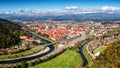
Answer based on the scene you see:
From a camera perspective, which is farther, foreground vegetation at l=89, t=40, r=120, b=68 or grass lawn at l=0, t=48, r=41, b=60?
grass lawn at l=0, t=48, r=41, b=60

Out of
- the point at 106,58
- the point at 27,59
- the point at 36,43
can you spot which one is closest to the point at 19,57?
the point at 27,59

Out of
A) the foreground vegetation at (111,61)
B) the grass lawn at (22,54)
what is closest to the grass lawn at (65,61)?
the grass lawn at (22,54)

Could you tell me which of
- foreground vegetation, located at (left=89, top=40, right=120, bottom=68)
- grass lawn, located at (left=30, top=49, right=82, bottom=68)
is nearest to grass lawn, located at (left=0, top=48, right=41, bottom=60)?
grass lawn, located at (left=30, top=49, right=82, bottom=68)

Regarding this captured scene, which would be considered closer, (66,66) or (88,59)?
(66,66)

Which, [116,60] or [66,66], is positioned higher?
[116,60]

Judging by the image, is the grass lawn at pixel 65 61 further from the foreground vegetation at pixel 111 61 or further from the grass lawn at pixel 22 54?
the foreground vegetation at pixel 111 61

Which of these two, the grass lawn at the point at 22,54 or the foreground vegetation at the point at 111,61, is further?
the grass lawn at the point at 22,54

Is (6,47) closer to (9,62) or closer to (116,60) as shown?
(9,62)

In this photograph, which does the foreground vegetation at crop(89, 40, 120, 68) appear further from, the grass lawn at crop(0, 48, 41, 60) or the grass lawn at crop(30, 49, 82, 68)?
the grass lawn at crop(0, 48, 41, 60)
